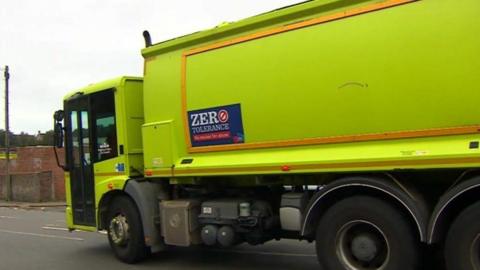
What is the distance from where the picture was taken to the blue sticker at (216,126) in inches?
303

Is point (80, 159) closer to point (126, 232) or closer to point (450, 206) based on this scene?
point (126, 232)

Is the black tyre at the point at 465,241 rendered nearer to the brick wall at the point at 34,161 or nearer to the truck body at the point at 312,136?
the truck body at the point at 312,136

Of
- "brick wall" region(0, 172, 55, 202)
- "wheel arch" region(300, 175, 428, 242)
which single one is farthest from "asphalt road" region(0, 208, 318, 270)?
"brick wall" region(0, 172, 55, 202)

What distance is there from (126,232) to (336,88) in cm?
443

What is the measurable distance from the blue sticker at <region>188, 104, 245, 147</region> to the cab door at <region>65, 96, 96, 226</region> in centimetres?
265

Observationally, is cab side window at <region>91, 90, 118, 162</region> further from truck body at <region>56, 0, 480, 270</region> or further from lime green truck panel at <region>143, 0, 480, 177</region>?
lime green truck panel at <region>143, 0, 480, 177</region>

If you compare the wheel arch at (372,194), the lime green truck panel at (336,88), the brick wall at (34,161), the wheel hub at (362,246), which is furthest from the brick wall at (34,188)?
the wheel hub at (362,246)

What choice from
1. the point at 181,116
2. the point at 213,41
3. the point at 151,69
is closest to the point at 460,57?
the point at 213,41

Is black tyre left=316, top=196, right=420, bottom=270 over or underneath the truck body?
underneath

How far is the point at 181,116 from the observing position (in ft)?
27.6

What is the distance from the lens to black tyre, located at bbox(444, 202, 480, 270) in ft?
18.3

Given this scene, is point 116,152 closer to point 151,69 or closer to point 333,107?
point 151,69

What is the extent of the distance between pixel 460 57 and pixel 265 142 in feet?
8.35

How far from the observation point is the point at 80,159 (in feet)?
34.2
